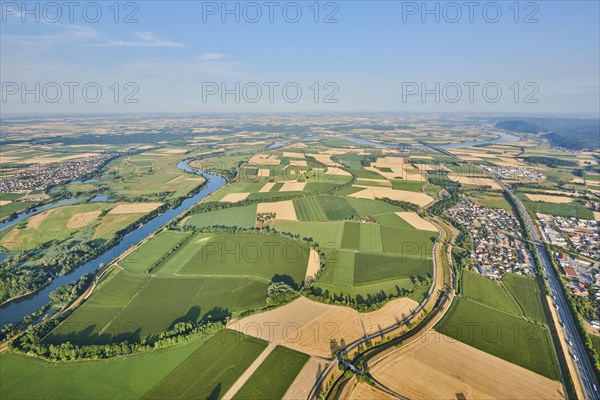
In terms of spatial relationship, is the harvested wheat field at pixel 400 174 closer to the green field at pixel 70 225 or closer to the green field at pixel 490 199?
the green field at pixel 490 199

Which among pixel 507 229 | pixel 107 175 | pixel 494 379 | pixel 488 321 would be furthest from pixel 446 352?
pixel 107 175

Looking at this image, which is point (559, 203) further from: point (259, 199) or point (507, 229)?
point (259, 199)

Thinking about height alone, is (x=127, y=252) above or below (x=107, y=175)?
below

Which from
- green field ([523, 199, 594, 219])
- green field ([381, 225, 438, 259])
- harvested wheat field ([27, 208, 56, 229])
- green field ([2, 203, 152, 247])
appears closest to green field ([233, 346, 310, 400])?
green field ([381, 225, 438, 259])

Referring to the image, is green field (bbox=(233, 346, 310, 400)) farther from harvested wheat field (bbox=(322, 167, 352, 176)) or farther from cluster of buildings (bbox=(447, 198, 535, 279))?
harvested wheat field (bbox=(322, 167, 352, 176))

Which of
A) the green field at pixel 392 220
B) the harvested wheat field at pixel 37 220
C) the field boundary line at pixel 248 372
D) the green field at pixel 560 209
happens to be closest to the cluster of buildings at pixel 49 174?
the harvested wheat field at pixel 37 220

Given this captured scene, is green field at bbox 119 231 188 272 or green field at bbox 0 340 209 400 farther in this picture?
green field at bbox 119 231 188 272

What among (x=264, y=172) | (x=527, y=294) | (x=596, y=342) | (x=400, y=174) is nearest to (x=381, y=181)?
(x=400, y=174)
